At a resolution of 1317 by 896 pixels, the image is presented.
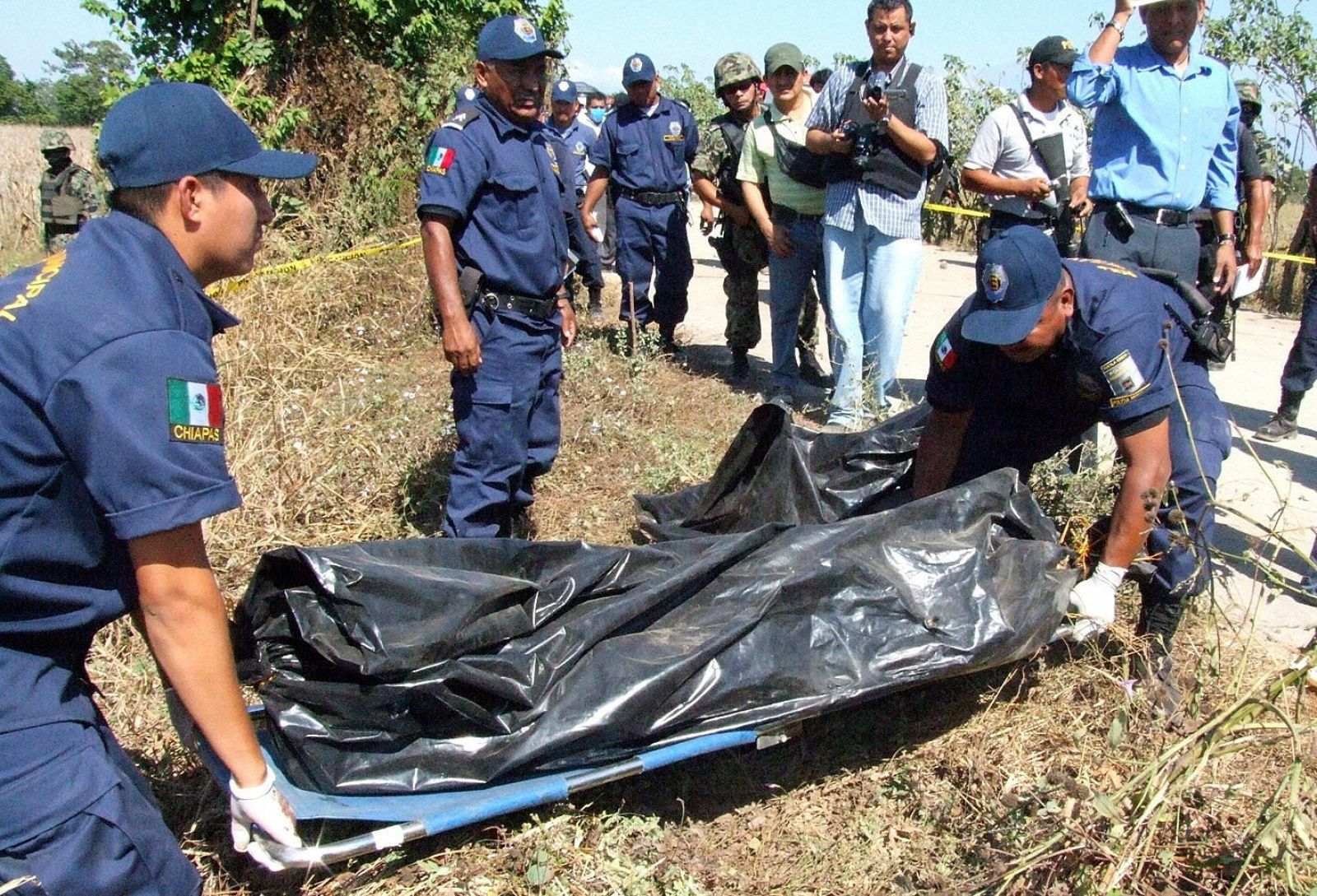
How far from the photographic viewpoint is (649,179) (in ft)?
20.6

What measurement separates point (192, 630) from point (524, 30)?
7.60ft

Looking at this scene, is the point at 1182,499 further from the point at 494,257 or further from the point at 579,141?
the point at 579,141

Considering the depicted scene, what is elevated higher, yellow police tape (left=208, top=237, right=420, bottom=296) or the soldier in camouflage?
the soldier in camouflage

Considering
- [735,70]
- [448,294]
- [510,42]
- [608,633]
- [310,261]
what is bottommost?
[608,633]

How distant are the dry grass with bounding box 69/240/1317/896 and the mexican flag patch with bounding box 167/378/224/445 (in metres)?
1.10

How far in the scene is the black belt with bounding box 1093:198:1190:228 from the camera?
3.87 meters

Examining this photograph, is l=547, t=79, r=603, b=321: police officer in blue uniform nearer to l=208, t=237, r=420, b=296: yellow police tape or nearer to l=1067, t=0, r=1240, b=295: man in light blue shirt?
l=208, t=237, r=420, b=296: yellow police tape

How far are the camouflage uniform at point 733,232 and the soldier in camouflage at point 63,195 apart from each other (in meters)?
6.54

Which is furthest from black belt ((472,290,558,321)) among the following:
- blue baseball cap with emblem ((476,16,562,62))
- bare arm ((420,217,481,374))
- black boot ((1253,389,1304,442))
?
black boot ((1253,389,1304,442))

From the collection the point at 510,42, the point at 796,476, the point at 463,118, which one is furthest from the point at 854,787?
the point at 510,42

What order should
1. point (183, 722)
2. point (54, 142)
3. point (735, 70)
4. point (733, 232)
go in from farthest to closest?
point (54, 142)
point (733, 232)
point (735, 70)
point (183, 722)

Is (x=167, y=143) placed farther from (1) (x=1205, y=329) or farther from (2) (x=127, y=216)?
(1) (x=1205, y=329)

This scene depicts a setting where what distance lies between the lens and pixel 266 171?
1.64 meters

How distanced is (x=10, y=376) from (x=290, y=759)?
1.01 m
